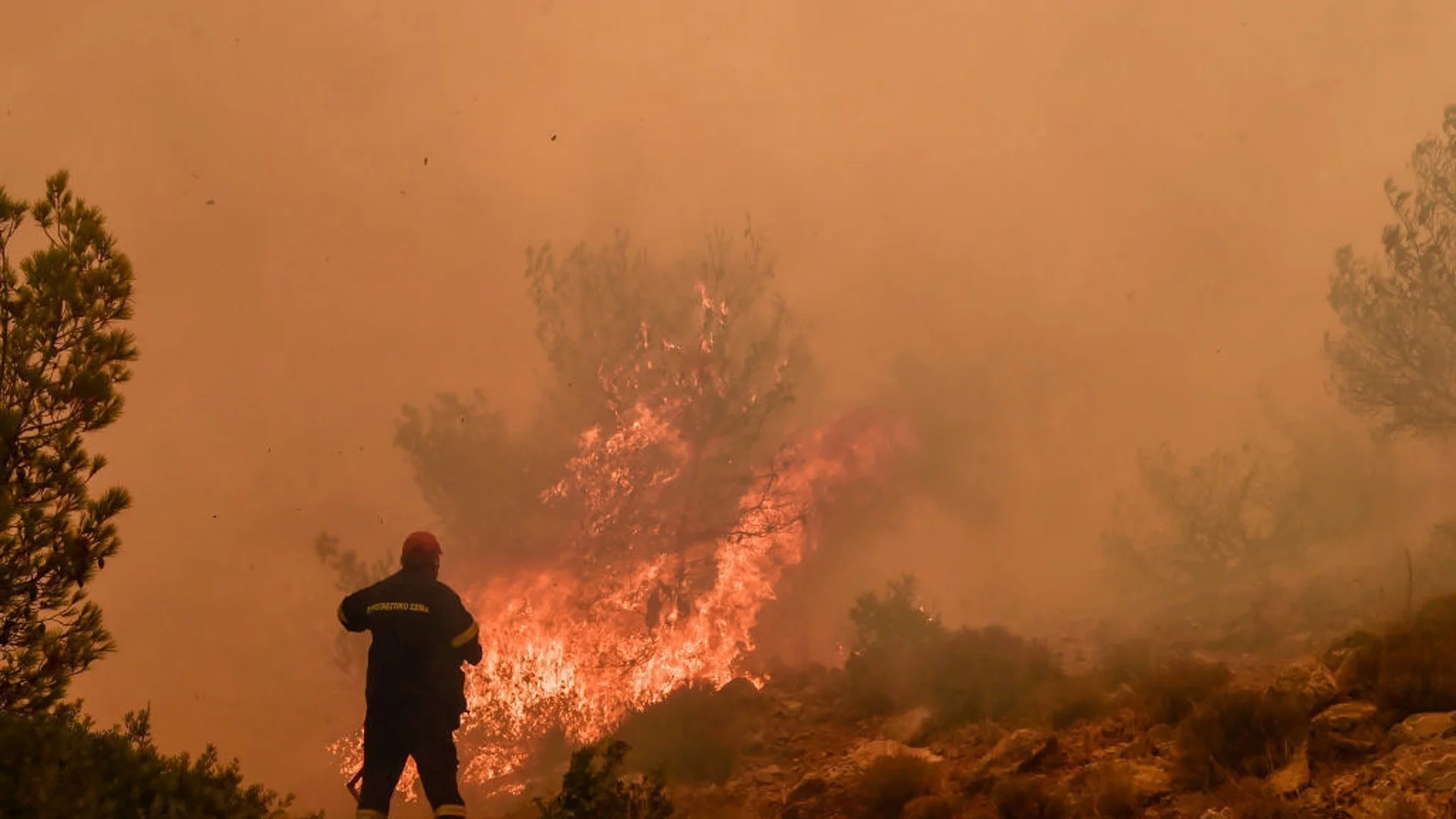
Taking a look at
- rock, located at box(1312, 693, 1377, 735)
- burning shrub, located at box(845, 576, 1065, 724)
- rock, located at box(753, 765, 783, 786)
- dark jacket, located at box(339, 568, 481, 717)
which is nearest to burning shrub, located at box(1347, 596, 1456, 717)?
rock, located at box(1312, 693, 1377, 735)

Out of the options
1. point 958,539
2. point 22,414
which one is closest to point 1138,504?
point 958,539

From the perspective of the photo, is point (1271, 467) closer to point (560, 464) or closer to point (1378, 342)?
point (1378, 342)

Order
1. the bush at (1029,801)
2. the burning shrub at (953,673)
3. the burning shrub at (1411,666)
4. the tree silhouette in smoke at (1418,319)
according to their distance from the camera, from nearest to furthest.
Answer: the burning shrub at (1411,666), the bush at (1029,801), the burning shrub at (953,673), the tree silhouette in smoke at (1418,319)

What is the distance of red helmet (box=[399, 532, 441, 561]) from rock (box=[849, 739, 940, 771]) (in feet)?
15.2

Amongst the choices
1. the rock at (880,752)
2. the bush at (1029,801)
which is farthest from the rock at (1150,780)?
the rock at (880,752)

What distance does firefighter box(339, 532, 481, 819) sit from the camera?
6.22 m

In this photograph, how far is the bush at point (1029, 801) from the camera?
5613 millimetres

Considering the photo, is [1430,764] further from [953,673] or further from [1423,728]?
[953,673]

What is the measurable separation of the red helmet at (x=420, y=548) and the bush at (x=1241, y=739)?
6.32 meters

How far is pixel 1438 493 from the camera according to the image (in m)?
35.1

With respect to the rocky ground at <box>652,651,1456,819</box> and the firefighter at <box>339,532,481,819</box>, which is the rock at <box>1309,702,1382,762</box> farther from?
the firefighter at <box>339,532,481,819</box>

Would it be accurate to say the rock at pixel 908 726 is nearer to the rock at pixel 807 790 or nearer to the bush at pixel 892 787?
the rock at pixel 807 790

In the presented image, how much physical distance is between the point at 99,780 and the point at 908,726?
28.0ft

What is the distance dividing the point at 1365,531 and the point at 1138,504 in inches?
383
